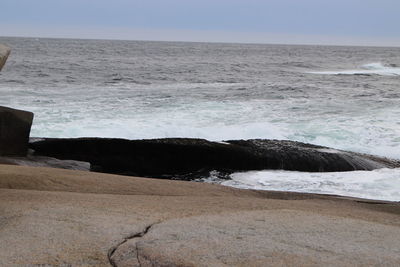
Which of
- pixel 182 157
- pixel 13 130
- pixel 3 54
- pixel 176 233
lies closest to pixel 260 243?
pixel 176 233

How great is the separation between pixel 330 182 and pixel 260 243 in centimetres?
574

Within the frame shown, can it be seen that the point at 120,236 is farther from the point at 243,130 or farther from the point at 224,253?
the point at 243,130

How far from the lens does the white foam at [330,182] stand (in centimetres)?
812

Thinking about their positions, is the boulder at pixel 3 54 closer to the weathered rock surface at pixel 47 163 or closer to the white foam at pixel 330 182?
the weathered rock surface at pixel 47 163

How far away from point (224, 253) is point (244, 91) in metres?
20.6

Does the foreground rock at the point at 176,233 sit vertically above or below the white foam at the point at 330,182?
above

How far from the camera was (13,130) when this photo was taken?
8281mm

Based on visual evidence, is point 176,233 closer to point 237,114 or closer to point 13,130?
point 13,130

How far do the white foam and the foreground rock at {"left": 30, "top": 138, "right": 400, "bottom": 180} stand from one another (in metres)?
0.29

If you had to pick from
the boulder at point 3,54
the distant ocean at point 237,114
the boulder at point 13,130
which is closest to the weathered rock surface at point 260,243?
the boulder at point 3,54

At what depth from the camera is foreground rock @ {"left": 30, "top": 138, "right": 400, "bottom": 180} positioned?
916cm

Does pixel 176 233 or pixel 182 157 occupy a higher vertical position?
pixel 176 233

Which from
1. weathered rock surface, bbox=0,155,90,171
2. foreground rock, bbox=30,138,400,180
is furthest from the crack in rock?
foreground rock, bbox=30,138,400,180

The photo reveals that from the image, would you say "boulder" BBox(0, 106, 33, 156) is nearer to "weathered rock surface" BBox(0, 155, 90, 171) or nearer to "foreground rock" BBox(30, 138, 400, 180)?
"weathered rock surface" BBox(0, 155, 90, 171)
